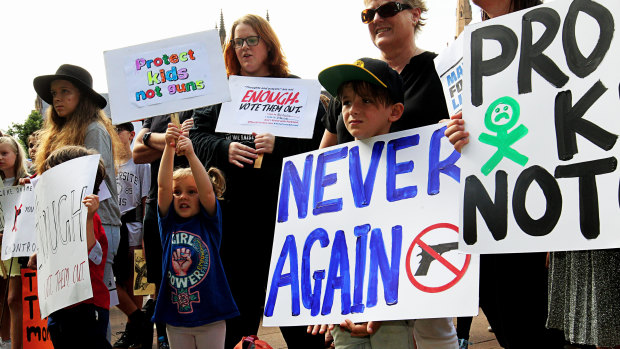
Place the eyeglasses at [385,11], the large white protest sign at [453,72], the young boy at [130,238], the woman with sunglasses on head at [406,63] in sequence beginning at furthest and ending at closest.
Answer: the young boy at [130,238], the eyeglasses at [385,11], the woman with sunglasses on head at [406,63], the large white protest sign at [453,72]

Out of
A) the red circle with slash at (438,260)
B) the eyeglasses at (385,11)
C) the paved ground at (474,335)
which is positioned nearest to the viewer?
the red circle with slash at (438,260)

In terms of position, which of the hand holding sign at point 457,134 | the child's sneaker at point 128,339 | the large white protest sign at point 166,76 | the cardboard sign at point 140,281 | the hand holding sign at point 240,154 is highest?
the large white protest sign at point 166,76

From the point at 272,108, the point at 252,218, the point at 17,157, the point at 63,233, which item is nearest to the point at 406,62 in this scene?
the point at 272,108

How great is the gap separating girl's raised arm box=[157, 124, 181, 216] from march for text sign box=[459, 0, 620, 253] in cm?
168

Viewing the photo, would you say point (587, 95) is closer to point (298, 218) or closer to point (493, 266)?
point (493, 266)

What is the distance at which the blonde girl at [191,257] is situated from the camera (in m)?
3.40

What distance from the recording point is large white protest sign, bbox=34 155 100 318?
331 centimetres

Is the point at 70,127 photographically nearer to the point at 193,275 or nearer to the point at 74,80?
the point at 74,80

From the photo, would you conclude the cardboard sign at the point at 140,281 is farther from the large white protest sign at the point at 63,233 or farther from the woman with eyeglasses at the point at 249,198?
the woman with eyeglasses at the point at 249,198

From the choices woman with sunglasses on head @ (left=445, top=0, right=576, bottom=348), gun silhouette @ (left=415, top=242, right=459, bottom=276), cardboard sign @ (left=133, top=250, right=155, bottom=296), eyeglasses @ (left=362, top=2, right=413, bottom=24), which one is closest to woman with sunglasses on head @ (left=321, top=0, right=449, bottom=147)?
eyeglasses @ (left=362, top=2, right=413, bottom=24)

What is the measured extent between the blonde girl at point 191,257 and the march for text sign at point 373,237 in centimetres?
76

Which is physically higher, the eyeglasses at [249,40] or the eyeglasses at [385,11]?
the eyeglasses at [249,40]

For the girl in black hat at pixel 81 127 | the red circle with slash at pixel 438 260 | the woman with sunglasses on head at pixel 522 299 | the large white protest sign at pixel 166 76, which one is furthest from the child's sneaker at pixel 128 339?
the woman with sunglasses on head at pixel 522 299

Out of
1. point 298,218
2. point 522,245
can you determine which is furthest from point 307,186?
point 522,245
